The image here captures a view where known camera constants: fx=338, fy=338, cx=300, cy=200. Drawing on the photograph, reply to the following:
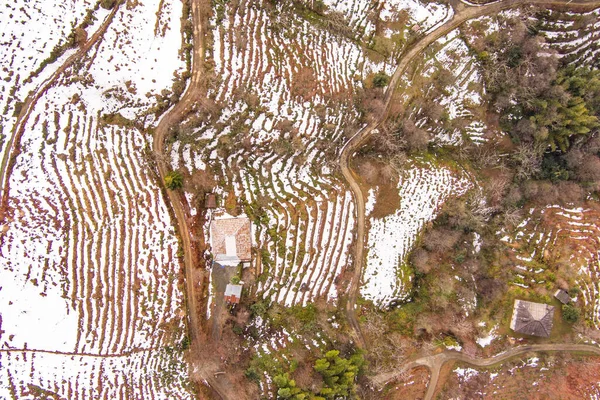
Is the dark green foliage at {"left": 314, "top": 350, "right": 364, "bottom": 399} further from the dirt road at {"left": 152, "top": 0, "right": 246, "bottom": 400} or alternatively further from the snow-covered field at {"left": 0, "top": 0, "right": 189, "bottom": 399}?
the snow-covered field at {"left": 0, "top": 0, "right": 189, "bottom": 399}

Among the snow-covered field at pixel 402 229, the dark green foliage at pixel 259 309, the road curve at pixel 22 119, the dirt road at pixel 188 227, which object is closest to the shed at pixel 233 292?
the dark green foliage at pixel 259 309

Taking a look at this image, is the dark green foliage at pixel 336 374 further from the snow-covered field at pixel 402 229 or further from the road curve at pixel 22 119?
the road curve at pixel 22 119

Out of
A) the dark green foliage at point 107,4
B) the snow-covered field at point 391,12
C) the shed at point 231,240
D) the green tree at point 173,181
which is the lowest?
the shed at point 231,240

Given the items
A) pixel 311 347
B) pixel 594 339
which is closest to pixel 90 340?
pixel 311 347

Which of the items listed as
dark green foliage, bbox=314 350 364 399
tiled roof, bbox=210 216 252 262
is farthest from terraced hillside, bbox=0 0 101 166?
dark green foliage, bbox=314 350 364 399

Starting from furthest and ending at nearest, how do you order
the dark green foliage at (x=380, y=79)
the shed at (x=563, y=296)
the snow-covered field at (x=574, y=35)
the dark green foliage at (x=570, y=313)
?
the snow-covered field at (x=574, y=35)
the shed at (x=563, y=296)
the dark green foliage at (x=380, y=79)
the dark green foliage at (x=570, y=313)

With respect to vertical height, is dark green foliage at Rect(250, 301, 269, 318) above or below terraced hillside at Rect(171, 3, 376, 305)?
below
